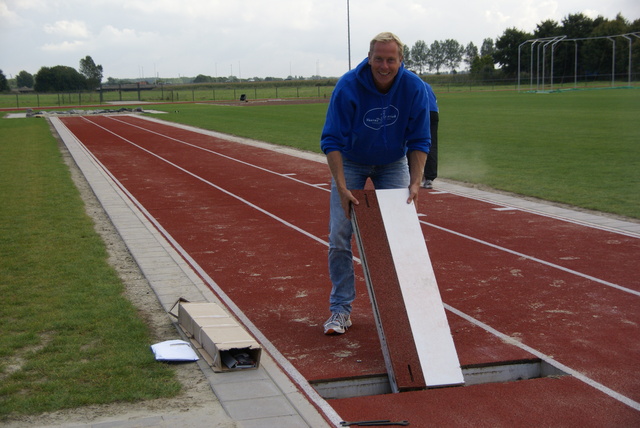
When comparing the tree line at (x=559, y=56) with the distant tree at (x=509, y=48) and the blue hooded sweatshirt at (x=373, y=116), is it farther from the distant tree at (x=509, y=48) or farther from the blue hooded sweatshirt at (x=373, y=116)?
the blue hooded sweatshirt at (x=373, y=116)

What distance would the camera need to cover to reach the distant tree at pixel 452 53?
169000mm

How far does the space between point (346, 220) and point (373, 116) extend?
82 cm

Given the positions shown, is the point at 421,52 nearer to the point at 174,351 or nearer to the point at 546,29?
the point at 546,29

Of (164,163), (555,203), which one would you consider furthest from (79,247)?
(164,163)

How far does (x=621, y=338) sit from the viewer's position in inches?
208

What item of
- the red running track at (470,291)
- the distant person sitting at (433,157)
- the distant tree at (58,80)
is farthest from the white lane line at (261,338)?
the distant tree at (58,80)

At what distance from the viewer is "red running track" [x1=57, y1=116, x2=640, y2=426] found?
14.1ft

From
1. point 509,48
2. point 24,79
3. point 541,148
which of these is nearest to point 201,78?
point 24,79

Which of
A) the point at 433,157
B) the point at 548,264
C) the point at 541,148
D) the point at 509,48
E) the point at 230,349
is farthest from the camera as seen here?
the point at 509,48

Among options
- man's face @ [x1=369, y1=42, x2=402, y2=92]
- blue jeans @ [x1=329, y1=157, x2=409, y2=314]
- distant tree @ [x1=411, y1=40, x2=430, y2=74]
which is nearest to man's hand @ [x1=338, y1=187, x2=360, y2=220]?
blue jeans @ [x1=329, y1=157, x2=409, y2=314]

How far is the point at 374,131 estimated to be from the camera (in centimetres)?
499

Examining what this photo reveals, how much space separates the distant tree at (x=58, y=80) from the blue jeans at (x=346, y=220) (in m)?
94.7

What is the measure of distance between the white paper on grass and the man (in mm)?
1065

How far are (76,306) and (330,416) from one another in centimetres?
299
